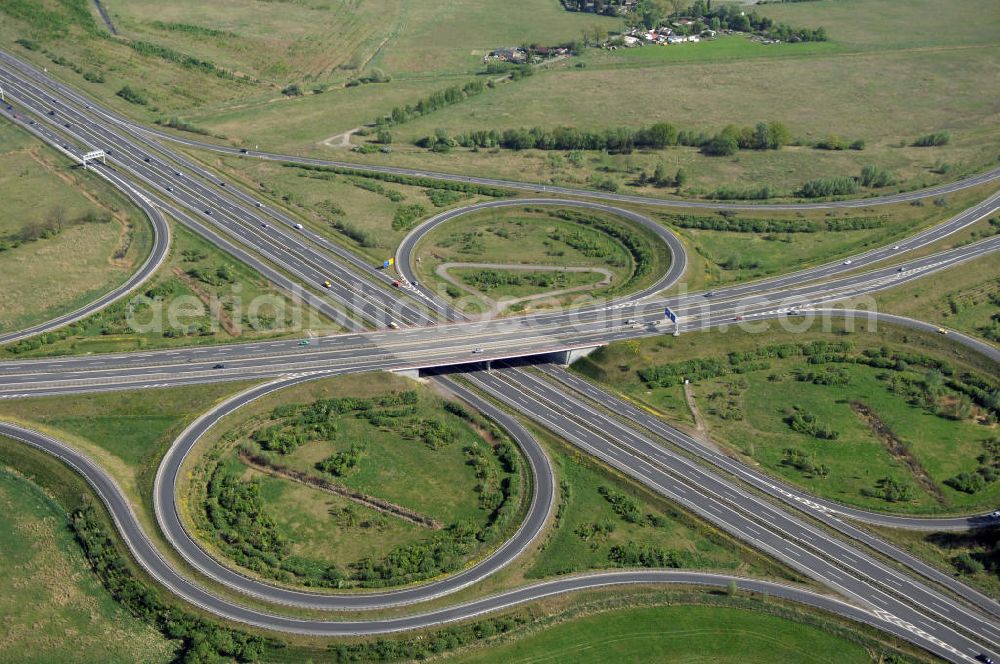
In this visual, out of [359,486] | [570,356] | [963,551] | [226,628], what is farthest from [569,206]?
[226,628]

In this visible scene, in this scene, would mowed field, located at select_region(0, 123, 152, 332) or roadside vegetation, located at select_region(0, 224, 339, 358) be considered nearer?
roadside vegetation, located at select_region(0, 224, 339, 358)

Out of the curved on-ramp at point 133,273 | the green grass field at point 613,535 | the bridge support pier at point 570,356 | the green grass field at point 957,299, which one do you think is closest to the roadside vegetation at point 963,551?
the green grass field at point 613,535

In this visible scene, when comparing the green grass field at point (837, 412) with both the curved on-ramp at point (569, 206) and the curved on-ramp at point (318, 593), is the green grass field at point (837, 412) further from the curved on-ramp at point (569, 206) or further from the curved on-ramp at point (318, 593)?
the curved on-ramp at point (318, 593)

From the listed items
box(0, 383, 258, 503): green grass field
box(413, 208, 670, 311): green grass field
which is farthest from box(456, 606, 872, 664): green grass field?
box(413, 208, 670, 311): green grass field

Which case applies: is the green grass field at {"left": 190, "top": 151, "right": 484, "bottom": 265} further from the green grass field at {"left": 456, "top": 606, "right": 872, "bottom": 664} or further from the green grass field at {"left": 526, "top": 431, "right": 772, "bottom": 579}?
the green grass field at {"left": 456, "top": 606, "right": 872, "bottom": 664}

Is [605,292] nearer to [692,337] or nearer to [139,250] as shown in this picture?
[692,337]
